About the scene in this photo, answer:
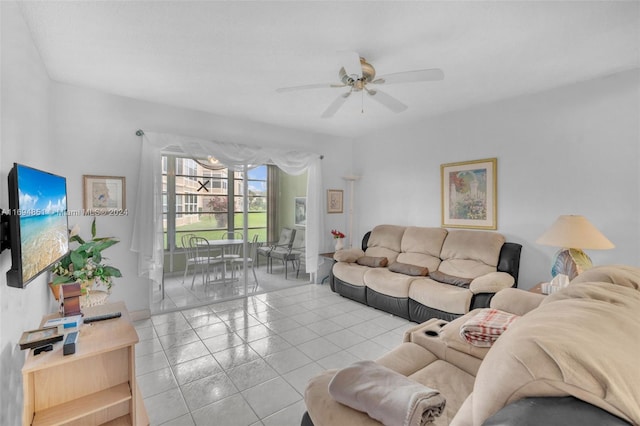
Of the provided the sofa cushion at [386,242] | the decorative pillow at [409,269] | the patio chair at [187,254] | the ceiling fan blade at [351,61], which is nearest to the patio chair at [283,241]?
the patio chair at [187,254]

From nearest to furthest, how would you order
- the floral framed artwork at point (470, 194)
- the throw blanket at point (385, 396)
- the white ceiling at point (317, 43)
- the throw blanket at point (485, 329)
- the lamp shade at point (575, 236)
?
the throw blanket at point (385, 396) < the throw blanket at point (485, 329) < the white ceiling at point (317, 43) < the lamp shade at point (575, 236) < the floral framed artwork at point (470, 194)

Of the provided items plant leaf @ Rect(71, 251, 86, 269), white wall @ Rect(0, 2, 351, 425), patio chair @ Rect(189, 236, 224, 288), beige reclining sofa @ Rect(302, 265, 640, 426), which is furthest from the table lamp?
patio chair @ Rect(189, 236, 224, 288)

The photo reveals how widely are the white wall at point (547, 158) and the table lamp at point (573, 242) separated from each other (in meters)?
0.58


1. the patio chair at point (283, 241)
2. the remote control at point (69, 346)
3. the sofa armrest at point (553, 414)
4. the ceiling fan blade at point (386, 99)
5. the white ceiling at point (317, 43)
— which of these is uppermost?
the white ceiling at point (317, 43)

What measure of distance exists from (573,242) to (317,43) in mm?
2608

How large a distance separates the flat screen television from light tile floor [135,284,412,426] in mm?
1199

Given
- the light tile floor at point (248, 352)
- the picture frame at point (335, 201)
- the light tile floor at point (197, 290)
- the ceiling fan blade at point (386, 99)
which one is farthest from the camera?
the picture frame at point (335, 201)

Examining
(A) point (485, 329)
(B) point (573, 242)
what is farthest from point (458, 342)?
(B) point (573, 242)

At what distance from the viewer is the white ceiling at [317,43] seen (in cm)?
191

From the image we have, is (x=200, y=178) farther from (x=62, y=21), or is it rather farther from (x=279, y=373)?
(x=279, y=373)

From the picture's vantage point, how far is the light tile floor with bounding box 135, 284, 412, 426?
6.69ft

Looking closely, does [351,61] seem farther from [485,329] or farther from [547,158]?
[547,158]

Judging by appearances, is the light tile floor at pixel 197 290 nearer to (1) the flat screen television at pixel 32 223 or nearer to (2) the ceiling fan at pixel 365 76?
(1) the flat screen television at pixel 32 223

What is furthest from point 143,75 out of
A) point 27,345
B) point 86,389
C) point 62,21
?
point 86,389
